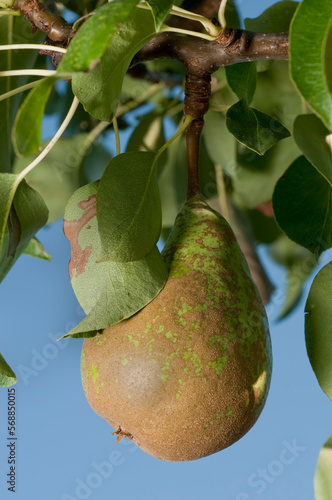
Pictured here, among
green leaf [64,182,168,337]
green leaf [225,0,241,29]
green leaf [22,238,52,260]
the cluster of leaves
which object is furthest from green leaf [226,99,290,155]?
green leaf [22,238,52,260]

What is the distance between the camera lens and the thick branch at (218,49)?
0.53m

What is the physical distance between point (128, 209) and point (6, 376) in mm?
156

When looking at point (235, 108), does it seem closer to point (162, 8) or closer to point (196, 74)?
point (196, 74)

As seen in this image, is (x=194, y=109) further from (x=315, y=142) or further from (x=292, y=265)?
(x=292, y=265)

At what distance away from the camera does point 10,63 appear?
0.72 m

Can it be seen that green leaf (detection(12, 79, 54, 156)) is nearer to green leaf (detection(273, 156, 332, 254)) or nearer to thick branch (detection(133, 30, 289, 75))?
thick branch (detection(133, 30, 289, 75))

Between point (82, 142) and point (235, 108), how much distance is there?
353 millimetres

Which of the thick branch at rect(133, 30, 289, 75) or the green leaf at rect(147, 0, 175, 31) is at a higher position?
the green leaf at rect(147, 0, 175, 31)

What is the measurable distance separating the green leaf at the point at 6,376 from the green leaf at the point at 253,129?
0.25 meters

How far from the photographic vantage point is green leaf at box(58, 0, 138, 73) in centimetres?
32

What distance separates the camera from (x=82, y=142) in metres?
0.87

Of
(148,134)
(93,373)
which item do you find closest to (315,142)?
(93,373)

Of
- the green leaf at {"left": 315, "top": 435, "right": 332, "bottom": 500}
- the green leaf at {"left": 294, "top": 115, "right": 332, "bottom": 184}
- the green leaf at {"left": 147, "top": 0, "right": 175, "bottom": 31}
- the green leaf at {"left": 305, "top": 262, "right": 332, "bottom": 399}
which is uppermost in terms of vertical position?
the green leaf at {"left": 147, "top": 0, "right": 175, "bottom": 31}

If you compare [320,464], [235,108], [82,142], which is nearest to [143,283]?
[235,108]
